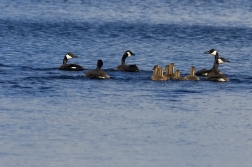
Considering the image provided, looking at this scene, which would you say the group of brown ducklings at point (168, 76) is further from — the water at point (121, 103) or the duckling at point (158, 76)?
the water at point (121, 103)

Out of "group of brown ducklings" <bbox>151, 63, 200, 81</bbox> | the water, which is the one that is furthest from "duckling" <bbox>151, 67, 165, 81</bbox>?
the water

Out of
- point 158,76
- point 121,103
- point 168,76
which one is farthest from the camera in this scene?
point 168,76

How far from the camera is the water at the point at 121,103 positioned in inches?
698

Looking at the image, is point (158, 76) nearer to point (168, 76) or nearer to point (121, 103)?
point (168, 76)

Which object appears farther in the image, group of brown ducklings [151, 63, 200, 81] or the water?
group of brown ducklings [151, 63, 200, 81]

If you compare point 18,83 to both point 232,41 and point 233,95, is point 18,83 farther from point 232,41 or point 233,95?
point 232,41

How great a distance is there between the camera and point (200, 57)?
36375 mm

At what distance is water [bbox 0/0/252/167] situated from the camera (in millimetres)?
17719

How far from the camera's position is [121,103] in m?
23.1

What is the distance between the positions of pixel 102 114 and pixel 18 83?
5027 millimetres

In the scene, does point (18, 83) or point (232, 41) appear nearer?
point (18, 83)

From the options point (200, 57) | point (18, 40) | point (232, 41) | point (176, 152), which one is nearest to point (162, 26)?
point (232, 41)

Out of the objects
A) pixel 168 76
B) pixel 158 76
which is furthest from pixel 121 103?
pixel 168 76

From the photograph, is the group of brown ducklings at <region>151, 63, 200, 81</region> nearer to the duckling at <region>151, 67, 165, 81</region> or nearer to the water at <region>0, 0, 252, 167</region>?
the duckling at <region>151, 67, 165, 81</region>
